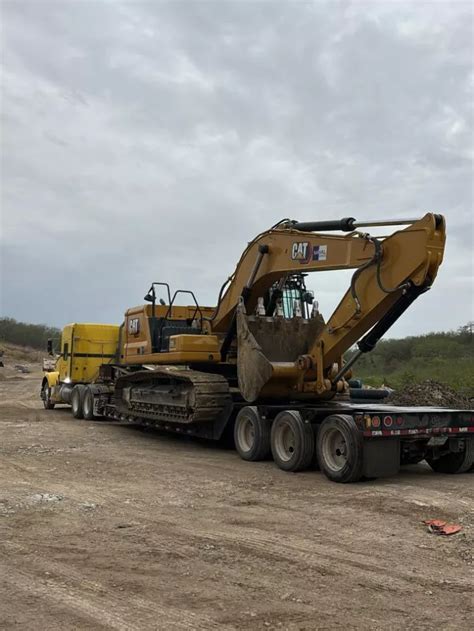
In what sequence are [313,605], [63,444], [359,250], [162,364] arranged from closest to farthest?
[313,605]
[359,250]
[63,444]
[162,364]

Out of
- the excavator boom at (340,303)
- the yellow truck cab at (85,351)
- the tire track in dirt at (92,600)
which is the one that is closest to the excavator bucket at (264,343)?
the excavator boom at (340,303)

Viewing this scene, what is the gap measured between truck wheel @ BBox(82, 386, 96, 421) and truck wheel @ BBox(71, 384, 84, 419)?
0.16 meters

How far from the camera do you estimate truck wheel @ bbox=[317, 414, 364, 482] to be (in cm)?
910

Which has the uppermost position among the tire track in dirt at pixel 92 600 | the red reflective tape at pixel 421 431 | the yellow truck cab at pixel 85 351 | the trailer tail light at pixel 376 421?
the yellow truck cab at pixel 85 351

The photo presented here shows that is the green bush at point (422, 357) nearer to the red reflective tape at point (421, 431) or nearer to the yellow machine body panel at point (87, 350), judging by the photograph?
the yellow machine body panel at point (87, 350)

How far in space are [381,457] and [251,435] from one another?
2.78 meters

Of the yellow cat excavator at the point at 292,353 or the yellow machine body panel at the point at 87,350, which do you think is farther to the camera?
the yellow machine body panel at the point at 87,350

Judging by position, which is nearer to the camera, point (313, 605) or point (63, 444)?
point (313, 605)

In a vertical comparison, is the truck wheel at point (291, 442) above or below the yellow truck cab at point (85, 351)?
below

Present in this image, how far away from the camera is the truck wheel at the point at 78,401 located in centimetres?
1934

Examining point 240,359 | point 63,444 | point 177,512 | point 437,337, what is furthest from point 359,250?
point 437,337

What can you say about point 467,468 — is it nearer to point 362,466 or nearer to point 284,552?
point 362,466

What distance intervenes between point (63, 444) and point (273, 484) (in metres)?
5.43

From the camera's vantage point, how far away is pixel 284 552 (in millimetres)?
6023
